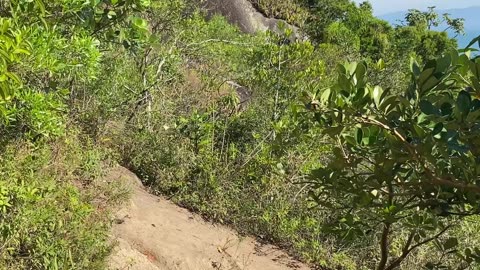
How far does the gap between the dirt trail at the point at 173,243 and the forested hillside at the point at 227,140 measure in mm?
209

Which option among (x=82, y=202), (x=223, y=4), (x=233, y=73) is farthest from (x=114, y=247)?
(x=223, y=4)

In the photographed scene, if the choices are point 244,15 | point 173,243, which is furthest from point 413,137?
point 244,15

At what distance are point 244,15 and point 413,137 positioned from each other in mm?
17619

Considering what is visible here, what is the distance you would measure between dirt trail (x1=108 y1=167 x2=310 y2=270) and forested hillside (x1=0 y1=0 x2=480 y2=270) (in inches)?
8.2

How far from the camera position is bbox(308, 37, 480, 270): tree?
1.52 metres

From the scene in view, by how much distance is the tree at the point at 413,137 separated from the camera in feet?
4.99

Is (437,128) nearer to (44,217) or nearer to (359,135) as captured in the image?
(359,135)

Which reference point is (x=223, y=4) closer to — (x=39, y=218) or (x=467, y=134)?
(x=39, y=218)

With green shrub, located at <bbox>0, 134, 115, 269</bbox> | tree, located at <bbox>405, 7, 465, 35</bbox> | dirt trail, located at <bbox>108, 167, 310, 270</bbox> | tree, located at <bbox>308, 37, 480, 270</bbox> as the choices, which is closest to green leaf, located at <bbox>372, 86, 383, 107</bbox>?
tree, located at <bbox>308, 37, 480, 270</bbox>

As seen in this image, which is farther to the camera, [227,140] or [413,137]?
[227,140]

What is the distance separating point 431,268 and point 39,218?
2.30 meters

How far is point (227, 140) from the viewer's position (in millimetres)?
6457

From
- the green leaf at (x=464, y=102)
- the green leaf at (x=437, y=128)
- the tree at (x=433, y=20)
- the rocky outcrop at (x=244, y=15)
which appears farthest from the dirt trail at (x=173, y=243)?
the tree at (x=433, y=20)

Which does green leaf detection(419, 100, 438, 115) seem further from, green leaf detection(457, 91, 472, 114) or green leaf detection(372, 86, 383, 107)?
green leaf detection(372, 86, 383, 107)
